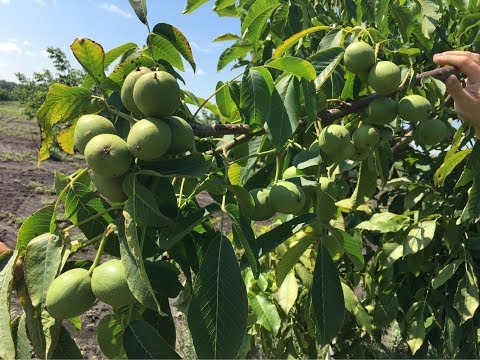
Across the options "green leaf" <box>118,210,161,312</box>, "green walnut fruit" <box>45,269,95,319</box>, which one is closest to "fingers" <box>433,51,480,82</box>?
"green leaf" <box>118,210,161,312</box>

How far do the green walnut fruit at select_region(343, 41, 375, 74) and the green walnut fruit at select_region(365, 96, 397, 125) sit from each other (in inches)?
4.2

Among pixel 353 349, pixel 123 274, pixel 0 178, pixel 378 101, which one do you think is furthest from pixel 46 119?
pixel 0 178

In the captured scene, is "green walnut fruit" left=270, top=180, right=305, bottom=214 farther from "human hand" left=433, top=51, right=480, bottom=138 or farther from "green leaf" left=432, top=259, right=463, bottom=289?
"green leaf" left=432, top=259, right=463, bottom=289

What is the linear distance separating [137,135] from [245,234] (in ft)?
0.96

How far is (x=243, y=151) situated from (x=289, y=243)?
1.91 feet

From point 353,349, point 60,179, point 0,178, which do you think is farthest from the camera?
point 0,178

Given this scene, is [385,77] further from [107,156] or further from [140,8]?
[107,156]

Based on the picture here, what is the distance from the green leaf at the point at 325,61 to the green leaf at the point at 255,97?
0.18m

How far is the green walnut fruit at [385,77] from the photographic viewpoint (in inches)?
47.4

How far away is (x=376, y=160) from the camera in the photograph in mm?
1464

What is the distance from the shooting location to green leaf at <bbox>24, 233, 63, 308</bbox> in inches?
31.6

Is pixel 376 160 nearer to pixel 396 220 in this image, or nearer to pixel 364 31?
pixel 364 31

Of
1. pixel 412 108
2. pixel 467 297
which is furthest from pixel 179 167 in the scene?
pixel 467 297

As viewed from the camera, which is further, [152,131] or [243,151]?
[243,151]
